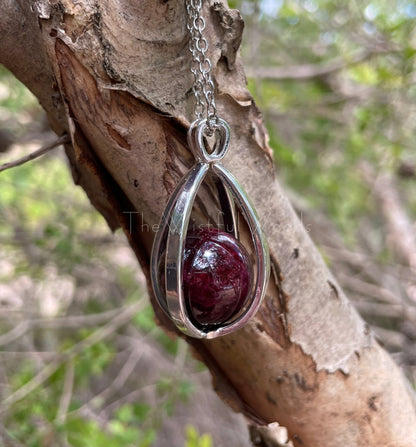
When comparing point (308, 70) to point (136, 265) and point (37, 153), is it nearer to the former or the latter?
point (136, 265)

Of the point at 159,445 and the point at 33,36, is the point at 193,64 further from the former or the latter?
the point at 159,445

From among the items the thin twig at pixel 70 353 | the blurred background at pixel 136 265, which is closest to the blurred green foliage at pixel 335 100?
the blurred background at pixel 136 265

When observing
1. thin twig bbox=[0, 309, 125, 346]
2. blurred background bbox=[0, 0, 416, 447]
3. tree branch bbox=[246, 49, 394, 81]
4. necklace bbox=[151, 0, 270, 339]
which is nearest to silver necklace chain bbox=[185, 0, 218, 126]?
necklace bbox=[151, 0, 270, 339]

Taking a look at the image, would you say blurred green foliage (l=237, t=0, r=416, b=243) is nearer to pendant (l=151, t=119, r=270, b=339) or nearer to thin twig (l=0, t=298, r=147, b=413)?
thin twig (l=0, t=298, r=147, b=413)

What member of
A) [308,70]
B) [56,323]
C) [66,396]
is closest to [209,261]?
[66,396]

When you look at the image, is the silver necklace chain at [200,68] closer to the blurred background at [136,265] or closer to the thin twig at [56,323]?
the blurred background at [136,265]
